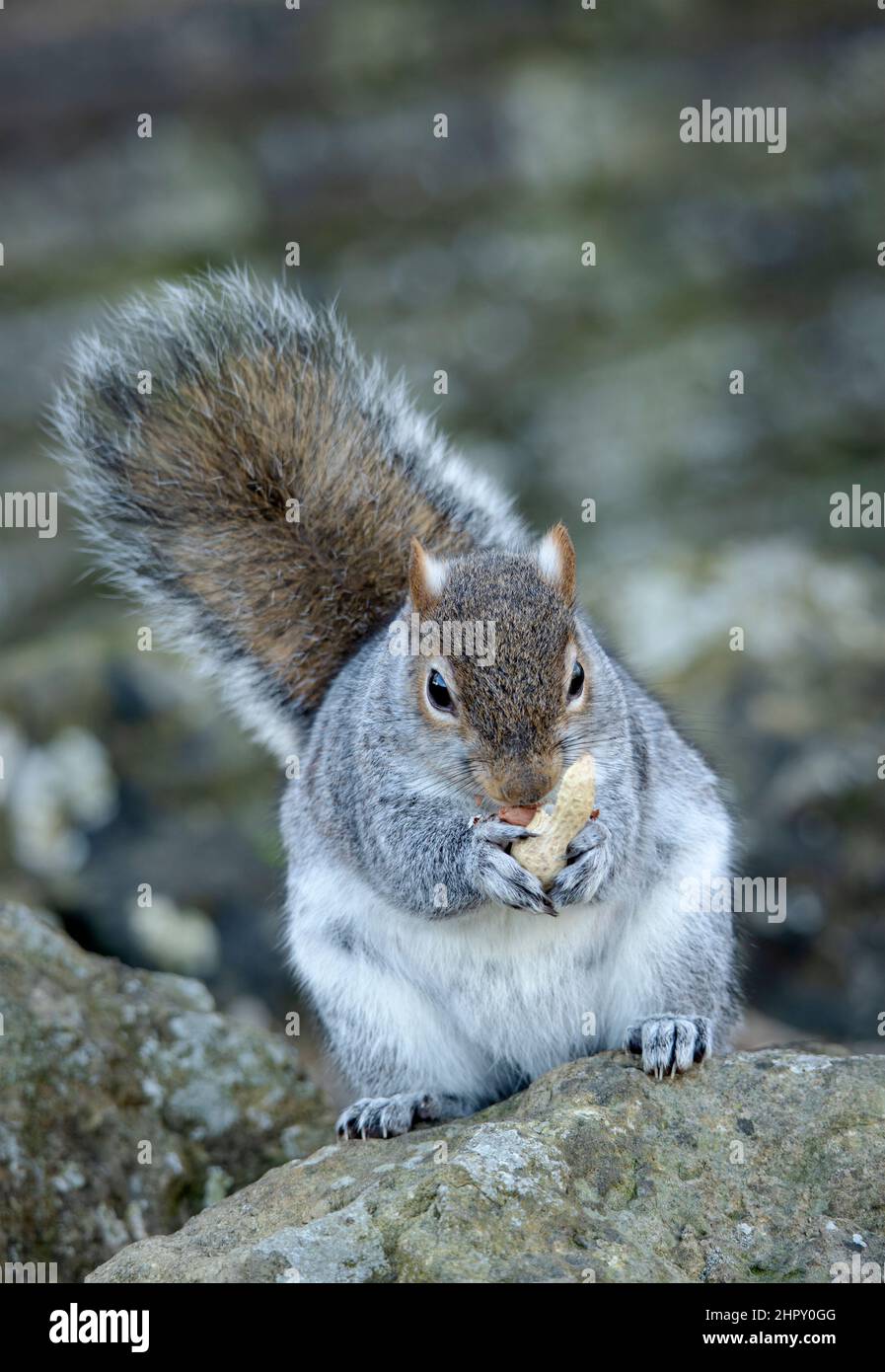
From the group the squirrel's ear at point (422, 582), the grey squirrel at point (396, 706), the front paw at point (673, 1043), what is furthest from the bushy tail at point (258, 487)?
the front paw at point (673, 1043)

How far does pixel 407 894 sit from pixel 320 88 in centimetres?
611

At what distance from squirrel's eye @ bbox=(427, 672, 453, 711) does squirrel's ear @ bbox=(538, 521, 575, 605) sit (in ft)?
0.93

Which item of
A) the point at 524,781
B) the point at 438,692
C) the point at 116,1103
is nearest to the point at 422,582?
the point at 438,692

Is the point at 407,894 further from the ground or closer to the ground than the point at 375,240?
closer to the ground

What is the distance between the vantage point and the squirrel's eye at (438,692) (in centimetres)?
259

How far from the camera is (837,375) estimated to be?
7.11 meters

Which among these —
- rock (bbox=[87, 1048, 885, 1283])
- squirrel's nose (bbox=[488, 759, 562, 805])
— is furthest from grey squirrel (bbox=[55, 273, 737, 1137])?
rock (bbox=[87, 1048, 885, 1283])

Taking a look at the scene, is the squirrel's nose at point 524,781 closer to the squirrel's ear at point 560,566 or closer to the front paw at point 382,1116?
the squirrel's ear at point 560,566

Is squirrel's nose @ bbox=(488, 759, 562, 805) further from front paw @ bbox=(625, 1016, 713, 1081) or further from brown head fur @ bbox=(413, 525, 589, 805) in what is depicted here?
front paw @ bbox=(625, 1016, 713, 1081)

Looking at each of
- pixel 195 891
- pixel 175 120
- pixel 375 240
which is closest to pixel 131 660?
pixel 195 891

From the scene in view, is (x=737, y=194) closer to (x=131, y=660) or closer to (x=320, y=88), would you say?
(x=320, y=88)

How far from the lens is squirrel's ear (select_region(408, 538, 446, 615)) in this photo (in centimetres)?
271

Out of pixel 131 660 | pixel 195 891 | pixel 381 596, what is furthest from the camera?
pixel 131 660

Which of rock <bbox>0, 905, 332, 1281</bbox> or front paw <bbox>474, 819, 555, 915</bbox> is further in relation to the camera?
rock <bbox>0, 905, 332, 1281</bbox>
